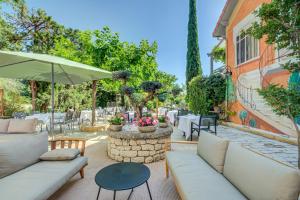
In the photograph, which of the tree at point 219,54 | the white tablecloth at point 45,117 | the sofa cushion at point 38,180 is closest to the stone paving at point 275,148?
the sofa cushion at point 38,180

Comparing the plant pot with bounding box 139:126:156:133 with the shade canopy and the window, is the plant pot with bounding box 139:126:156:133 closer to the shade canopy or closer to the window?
the shade canopy

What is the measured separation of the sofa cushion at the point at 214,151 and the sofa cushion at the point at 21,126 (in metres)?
4.77

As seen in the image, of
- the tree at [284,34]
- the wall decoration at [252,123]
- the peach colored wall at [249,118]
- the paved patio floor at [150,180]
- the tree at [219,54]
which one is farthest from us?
the tree at [219,54]

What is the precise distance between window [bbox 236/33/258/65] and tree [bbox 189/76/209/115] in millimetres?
2260

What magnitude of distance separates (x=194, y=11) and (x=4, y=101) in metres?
14.7

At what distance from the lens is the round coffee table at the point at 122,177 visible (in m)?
2.14

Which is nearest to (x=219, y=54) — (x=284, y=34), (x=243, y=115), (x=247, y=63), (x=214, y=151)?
(x=247, y=63)

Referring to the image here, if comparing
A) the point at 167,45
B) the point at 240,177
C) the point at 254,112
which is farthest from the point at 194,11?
the point at 240,177

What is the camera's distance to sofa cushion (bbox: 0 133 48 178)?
8.07ft

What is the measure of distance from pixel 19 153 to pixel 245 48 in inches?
332

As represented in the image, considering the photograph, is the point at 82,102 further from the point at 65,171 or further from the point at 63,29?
the point at 65,171

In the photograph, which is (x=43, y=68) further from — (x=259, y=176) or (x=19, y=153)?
(x=259, y=176)

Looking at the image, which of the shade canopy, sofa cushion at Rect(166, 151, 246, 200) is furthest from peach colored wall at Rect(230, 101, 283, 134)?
the shade canopy

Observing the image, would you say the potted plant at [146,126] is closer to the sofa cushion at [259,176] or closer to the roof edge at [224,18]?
the sofa cushion at [259,176]
